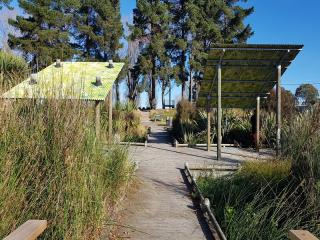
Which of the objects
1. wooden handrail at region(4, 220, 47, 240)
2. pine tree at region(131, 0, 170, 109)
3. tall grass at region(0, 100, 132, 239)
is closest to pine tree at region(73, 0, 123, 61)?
pine tree at region(131, 0, 170, 109)

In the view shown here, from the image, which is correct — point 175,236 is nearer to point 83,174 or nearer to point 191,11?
point 83,174

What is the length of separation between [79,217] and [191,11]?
4139 cm

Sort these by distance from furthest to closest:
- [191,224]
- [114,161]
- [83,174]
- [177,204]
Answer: [177,204], [114,161], [191,224], [83,174]

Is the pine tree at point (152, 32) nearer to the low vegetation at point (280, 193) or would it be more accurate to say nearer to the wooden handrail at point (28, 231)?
the low vegetation at point (280, 193)

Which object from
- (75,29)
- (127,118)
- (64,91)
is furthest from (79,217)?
(75,29)

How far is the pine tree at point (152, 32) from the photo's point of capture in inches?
1747

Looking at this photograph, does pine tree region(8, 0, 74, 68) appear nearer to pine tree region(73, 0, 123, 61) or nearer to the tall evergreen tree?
pine tree region(73, 0, 123, 61)

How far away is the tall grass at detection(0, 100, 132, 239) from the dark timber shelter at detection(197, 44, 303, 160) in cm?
771

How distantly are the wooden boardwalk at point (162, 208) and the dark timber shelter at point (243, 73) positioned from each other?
108 inches

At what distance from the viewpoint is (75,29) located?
140 feet

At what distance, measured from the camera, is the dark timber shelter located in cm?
1229

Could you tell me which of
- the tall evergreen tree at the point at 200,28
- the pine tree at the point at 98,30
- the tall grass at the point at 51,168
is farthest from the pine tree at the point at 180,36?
the tall grass at the point at 51,168

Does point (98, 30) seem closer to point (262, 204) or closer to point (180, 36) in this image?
point (180, 36)

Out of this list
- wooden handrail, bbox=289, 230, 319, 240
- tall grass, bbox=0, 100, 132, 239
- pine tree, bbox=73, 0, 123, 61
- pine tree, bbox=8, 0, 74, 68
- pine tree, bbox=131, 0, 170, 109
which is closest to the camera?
wooden handrail, bbox=289, 230, 319, 240
